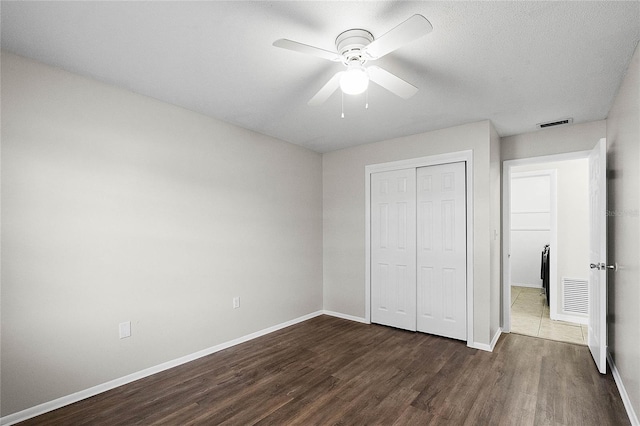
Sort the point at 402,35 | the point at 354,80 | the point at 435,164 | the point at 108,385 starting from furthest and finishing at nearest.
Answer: the point at 435,164 → the point at 108,385 → the point at 354,80 → the point at 402,35

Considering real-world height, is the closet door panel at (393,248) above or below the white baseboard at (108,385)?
above

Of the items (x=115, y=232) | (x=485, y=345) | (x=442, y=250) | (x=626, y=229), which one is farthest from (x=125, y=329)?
(x=626, y=229)

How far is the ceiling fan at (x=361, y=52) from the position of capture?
1574 mm

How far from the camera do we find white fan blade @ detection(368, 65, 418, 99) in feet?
6.49

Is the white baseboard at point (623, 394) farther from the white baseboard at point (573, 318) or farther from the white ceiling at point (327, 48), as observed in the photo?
the white ceiling at point (327, 48)

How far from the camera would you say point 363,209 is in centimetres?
450

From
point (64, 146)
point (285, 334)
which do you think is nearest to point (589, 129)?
point (285, 334)

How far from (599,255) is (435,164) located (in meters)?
1.77

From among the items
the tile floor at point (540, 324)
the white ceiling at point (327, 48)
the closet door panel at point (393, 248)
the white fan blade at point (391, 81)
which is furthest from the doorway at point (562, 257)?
the white fan blade at point (391, 81)

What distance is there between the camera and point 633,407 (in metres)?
2.14

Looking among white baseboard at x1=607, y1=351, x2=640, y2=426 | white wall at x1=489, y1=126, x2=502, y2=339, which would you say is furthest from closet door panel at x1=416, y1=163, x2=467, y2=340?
white baseboard at x1=607, y1=351, x2=640, y2=426

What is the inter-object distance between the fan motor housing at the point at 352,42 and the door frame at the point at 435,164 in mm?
2165

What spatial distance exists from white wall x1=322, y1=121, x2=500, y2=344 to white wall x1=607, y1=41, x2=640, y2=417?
1.00 meters

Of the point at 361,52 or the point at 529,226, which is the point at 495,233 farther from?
the point at 529,226
